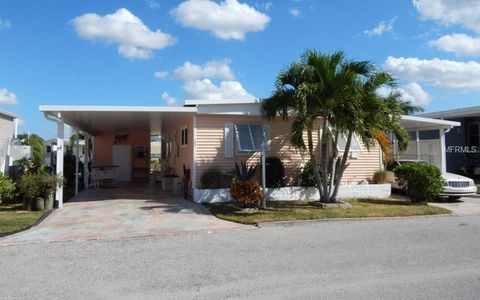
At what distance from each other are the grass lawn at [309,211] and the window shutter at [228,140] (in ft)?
6.27

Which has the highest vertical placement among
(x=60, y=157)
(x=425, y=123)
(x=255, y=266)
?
(x=425, y=123)

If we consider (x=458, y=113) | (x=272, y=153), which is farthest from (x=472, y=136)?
(x=272, y=153)

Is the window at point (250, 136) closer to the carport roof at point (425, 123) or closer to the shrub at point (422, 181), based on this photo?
the shrub at point (422, 181)

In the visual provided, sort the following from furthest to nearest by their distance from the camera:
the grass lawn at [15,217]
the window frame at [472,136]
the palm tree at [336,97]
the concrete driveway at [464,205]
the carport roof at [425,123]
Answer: the window frame at [472,136]
the carport roof at [425,123]
the concrete driveway at [464,205]
the palm tree at [336,97]
the grass lawn at [15,217]

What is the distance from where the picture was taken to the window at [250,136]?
44.0ft

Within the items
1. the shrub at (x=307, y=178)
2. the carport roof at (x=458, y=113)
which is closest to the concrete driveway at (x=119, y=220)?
the shrub at (x=307, y=178)

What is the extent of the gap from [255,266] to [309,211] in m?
5.31

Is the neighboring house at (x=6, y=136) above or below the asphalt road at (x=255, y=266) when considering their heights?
above

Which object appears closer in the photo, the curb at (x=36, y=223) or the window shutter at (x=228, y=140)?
the curb at (x=36, y=223)

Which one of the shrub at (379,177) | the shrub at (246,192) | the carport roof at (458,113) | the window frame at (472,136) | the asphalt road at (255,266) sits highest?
the carport roof at (458,113)

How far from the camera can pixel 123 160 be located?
2330 centimetres

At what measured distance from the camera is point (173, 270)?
5863 millimetres

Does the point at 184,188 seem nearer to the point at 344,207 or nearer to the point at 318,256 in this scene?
the point at 344,207

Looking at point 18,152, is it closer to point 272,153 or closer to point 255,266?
point 272,153
